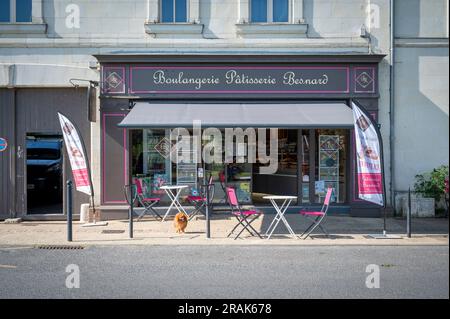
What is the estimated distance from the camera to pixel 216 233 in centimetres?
1020

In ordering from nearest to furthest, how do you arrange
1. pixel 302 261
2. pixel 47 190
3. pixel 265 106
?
pixel 302 261
pixel 265 106
pixel 47 190

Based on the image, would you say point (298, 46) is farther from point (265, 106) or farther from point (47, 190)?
point (47, 190)

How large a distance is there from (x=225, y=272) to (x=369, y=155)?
430 cm

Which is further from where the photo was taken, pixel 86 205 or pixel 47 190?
pixel 47 190

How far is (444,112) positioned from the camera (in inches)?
488

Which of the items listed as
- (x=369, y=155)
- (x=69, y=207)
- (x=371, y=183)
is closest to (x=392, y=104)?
(x=369, y=155)

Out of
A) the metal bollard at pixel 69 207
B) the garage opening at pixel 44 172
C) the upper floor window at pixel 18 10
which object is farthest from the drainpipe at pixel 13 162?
the metal bollard at pixel 69 207

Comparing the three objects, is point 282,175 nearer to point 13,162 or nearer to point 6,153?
point 13,162

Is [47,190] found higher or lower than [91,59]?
lower

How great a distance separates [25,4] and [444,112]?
423 inches

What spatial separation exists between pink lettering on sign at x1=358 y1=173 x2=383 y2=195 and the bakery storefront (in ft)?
5.79

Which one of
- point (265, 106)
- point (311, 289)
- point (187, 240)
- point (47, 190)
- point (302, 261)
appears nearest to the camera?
point (311, 289)

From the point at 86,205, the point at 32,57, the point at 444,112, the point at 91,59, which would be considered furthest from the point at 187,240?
the point at 444,112

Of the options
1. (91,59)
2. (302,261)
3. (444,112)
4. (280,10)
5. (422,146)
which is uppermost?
(280,10)
